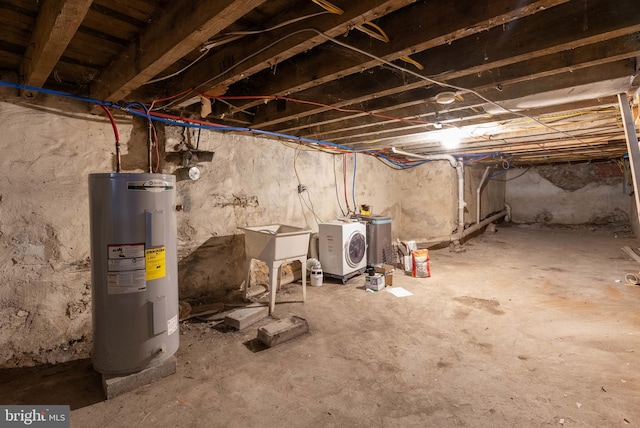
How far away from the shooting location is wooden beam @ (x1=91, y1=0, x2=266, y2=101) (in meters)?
1.22

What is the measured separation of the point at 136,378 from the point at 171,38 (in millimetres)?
1947

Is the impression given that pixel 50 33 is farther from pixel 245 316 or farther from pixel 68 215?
pixel 245 316

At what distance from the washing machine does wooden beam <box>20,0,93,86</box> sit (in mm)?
2941

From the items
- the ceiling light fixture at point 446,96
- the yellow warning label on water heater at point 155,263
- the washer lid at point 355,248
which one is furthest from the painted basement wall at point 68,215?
the ceiling light fixture at point 446,96

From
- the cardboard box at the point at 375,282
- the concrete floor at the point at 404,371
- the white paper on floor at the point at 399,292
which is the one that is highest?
the cardboard box at the point at 375,282

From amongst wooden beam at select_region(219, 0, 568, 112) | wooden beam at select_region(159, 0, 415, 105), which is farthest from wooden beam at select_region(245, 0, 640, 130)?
wooden beam at select_region(159, 0, 415, 105)

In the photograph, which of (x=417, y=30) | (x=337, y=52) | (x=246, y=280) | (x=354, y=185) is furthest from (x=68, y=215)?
(x=354, y=185)

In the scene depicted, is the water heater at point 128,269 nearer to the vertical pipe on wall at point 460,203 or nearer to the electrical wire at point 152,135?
the electrical wire at point 152,135

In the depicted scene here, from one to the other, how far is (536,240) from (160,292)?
736cm

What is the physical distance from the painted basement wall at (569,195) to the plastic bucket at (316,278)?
795 cm

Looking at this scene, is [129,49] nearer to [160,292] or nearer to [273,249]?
[160,292]

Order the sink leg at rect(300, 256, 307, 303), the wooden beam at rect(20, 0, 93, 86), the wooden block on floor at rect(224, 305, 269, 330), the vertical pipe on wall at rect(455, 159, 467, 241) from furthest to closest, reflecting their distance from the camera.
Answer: the vertical pipe on wall at rect(455, 159, 467, 241)
the sink leg at rect(300, 256, 307, 303)
the wooden block on floor at rect(224, 305, 269, 330)
the wooden beam at rect(20, 0, 93, 86)

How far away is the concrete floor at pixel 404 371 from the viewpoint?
164cm

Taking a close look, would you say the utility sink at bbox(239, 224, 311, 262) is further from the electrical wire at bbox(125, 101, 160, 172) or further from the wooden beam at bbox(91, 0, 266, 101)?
A: the wooden beam at bbox(91, 0, 266, 101)
